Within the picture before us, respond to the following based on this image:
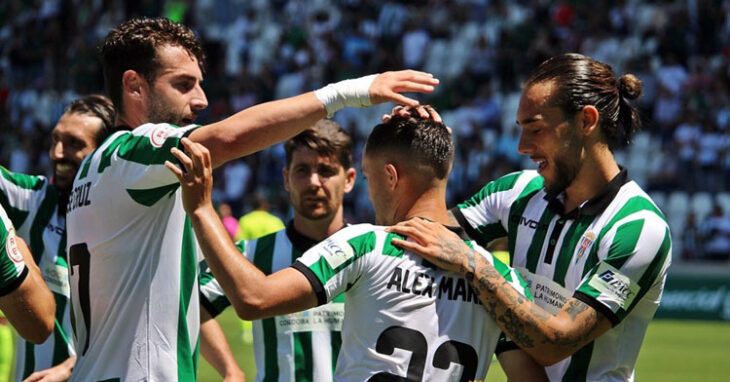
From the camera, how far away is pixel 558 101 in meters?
4.06

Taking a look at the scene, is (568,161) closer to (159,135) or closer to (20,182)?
(159,135)

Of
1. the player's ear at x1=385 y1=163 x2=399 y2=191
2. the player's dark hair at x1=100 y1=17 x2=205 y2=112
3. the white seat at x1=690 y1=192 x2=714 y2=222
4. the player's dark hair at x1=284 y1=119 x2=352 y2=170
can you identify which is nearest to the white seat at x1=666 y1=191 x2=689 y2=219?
the white seat at x1=690 y1=192 x2=714 y2=222

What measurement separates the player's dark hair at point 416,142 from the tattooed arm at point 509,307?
0.25 metres

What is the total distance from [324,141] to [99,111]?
130cm

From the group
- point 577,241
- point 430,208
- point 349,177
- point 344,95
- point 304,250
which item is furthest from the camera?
point 349,177

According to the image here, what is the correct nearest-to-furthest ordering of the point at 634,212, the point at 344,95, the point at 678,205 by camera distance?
the point at 344,95 → the point at 634,212 → the point at 678,205

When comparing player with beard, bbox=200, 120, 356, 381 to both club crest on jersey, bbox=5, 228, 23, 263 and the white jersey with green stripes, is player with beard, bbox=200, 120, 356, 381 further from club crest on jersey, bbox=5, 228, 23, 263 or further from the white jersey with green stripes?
club crest on jersey, bbox=5, 228, 23, 263

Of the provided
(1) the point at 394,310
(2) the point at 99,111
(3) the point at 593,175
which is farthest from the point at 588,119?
(2) the point at 99,111

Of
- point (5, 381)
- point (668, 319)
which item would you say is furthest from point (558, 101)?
point (668, 319)

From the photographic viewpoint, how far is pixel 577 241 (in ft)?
13.3

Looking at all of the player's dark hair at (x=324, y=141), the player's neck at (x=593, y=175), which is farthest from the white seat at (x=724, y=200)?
the player's neck at (x=593, y=175)

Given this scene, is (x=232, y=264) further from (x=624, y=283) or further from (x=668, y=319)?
(x=668, y=319)

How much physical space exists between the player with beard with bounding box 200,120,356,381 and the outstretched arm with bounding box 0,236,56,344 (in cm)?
112

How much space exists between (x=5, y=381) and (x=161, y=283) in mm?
4781
